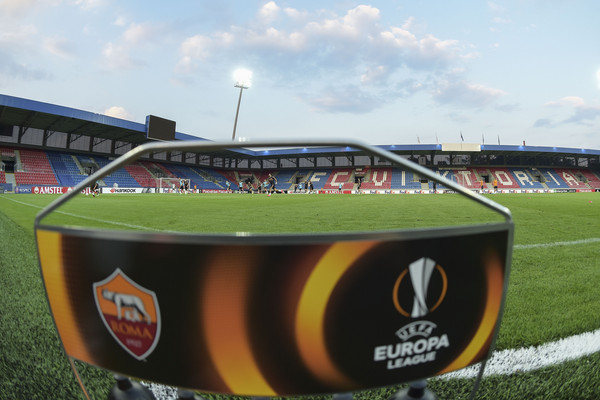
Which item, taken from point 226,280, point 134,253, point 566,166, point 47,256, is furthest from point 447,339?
point 566,166

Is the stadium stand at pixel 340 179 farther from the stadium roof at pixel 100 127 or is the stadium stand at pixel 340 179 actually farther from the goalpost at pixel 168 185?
the goalpost at pixel 168 185

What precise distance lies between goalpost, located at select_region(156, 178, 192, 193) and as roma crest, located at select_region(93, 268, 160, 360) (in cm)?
3393

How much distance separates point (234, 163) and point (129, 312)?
50.9 m

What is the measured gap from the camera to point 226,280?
1.84 feet

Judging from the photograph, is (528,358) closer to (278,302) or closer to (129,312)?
(278,302)

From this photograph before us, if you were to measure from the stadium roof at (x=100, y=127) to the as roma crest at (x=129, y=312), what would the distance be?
701 inches

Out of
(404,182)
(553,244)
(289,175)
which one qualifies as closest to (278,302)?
(553,244)

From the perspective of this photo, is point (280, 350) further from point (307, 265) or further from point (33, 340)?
point (33, 340)

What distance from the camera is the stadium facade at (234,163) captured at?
28.5m

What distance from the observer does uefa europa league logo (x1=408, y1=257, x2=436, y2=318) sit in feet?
1.95

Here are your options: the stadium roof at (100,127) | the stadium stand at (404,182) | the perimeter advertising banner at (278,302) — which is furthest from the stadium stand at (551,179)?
the perimeter advertising banner at (278,302)

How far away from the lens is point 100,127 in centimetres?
3038

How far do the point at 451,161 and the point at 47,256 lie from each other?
156 feet

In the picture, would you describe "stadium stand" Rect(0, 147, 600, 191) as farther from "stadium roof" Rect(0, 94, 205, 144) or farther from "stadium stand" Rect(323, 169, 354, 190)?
"stadium roof" Rect(0, 94, 205, 144)
